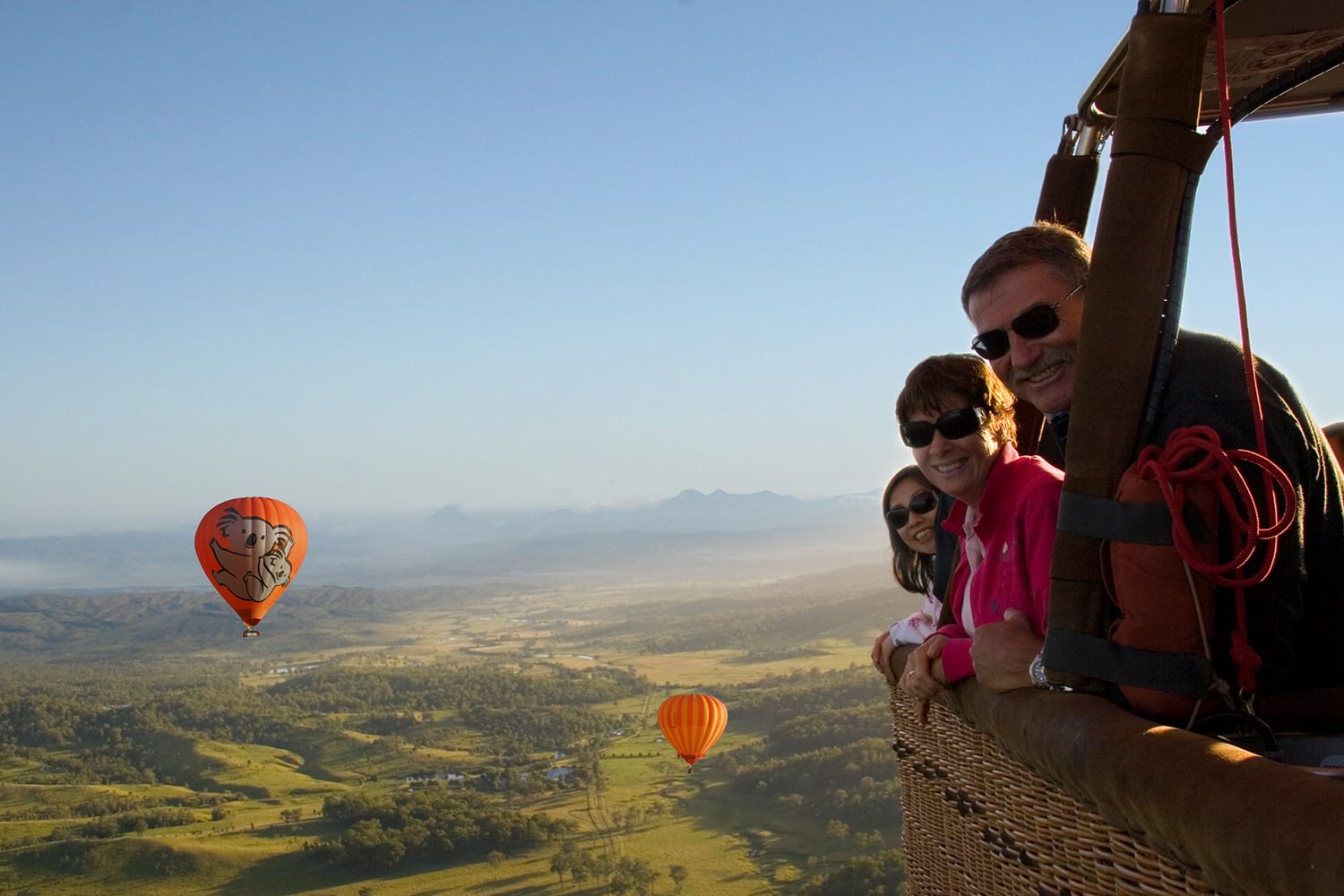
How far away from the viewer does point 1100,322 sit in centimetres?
133

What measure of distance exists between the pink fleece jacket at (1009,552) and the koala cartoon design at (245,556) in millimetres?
31257

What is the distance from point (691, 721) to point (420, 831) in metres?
26.5

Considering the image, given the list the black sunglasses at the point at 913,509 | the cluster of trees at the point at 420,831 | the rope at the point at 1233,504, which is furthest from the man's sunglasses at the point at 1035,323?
the cluster of trees at the point at 420,831

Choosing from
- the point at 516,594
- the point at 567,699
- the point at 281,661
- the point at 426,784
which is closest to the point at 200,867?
the point at 426,784

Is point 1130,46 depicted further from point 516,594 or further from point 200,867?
point 516,594

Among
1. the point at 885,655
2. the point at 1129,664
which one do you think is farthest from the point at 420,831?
the point at 1129,664

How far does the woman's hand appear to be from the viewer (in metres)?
1.78

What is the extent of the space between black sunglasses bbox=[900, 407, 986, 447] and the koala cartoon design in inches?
1227

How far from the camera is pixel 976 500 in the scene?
209 centimetres

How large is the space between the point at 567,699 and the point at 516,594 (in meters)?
111

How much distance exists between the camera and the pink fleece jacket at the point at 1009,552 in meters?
1.66

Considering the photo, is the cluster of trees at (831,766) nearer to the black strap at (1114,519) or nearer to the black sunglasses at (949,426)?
the black sunglasses at (949,426)

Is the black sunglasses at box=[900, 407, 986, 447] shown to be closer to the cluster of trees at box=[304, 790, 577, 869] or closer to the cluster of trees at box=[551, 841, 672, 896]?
the cluster of trees at box=[551, 841, 672, 896]

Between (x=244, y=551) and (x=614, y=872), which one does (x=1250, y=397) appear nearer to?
(x=244, y=551)
